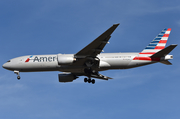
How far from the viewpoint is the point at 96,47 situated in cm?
3158

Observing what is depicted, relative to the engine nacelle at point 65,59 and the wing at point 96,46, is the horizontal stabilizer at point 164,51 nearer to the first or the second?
the wing at point 96,46

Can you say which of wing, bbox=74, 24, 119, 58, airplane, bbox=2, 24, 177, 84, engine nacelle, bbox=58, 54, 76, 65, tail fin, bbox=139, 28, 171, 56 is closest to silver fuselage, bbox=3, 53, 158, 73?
airplane, bbox=2, 24, 177, 84

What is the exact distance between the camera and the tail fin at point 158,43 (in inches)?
1366

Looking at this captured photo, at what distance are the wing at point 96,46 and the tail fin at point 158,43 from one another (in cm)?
601

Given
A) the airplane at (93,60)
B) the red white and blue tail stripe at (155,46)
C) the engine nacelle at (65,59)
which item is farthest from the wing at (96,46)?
the red white and blue tail stripe at (155,46)

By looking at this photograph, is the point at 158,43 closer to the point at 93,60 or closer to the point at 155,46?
the point at 155,46

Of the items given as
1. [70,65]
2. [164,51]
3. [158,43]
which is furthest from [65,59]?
[158,43]

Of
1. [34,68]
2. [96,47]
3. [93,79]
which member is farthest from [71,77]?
[96,47]

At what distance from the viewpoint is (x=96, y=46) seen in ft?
103

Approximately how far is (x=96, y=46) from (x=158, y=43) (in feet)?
29.2

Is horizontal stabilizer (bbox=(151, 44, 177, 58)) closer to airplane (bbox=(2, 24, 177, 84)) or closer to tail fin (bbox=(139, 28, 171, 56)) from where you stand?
airplane (bbox=(2, 24, 177, 84))

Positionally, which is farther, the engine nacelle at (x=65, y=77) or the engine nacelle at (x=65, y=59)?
the engine nacelle at (x=65, y=77)

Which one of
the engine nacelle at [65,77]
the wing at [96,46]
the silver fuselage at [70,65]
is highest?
the wing at [96,46]

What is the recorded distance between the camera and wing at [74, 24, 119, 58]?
28789mm
